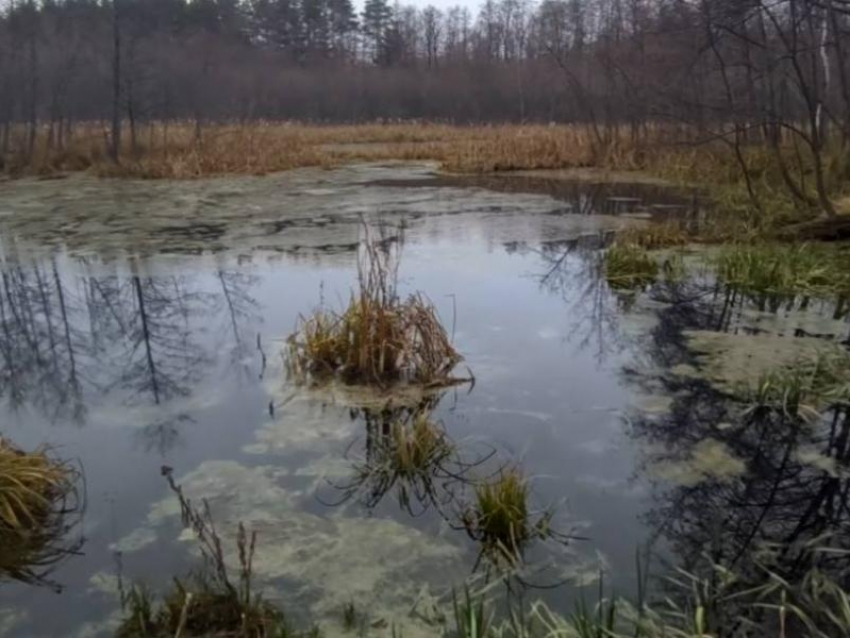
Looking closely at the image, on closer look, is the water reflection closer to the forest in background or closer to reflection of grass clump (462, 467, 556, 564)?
reflection of grass clump (462, 467, 556, 564)

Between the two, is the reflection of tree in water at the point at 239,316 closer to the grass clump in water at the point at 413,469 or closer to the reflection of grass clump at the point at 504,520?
the grass clump in water at the point at 413,469

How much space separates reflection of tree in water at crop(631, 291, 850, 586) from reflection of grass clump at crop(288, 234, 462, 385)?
131cm

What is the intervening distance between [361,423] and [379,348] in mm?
670

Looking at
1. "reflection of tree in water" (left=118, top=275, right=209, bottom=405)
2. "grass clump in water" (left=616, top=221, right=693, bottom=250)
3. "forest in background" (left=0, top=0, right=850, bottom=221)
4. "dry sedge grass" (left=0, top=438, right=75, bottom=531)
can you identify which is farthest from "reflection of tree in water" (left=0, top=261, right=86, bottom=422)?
"forest in background" (left=0, top=0, right=850, bottom=221)

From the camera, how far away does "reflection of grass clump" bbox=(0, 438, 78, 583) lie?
2963 millimetres

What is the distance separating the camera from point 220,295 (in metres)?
6.79

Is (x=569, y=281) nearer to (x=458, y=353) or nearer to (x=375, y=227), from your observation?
(x=458, y=353)

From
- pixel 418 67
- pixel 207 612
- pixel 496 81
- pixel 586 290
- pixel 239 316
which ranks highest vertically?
pixel 418 67

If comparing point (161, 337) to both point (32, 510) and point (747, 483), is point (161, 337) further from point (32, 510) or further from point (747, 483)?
point (747, 483)

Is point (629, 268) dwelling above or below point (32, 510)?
above

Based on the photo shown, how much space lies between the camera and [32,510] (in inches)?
129

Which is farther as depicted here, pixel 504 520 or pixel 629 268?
pixel 629 268

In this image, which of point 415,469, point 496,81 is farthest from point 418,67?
point 415,469

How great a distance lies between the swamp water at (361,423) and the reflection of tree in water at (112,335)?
0.02 metres
